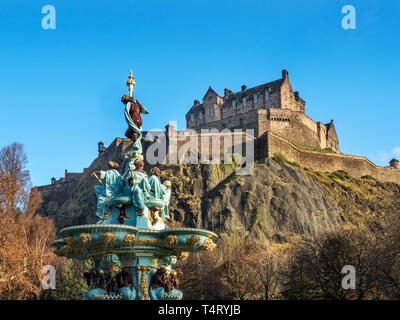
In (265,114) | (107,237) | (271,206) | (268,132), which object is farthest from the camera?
(265,114)

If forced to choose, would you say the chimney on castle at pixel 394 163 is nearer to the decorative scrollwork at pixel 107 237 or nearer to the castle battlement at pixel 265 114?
the castle battlement at pixel 265 114

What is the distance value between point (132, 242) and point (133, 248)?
39 centimetres

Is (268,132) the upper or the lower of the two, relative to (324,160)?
upper

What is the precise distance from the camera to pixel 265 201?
61500 mm

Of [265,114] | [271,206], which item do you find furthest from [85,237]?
[265,114]

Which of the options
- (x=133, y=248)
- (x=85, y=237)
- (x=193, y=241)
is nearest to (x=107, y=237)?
(x=85, y=237)

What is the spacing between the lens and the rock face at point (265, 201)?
5894 centimetres

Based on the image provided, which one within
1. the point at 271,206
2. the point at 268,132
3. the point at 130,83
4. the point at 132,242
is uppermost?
the point at 268,132

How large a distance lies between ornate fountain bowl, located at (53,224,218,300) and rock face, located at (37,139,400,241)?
144 ft

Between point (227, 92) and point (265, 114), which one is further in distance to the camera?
point (227, 92)

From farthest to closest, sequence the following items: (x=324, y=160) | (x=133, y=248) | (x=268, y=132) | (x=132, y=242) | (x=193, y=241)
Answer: (x=324, y=160) < (x=268, y=132) < (x=133, y=248) < (x=193, y=241) < (x=132, y=242)

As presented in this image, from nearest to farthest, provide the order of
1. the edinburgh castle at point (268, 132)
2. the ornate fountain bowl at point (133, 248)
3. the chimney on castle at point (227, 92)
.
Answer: the ornate fountain bowl at point (133, 248)
the edinburgh castle at point (268, 132)
the chimney on castle at point (227, 92)

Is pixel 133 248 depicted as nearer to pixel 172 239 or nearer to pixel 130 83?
pixel 172 239

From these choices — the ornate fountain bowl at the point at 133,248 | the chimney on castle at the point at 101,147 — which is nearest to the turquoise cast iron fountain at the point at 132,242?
the ornate fountain bowl at the point at 133,248
